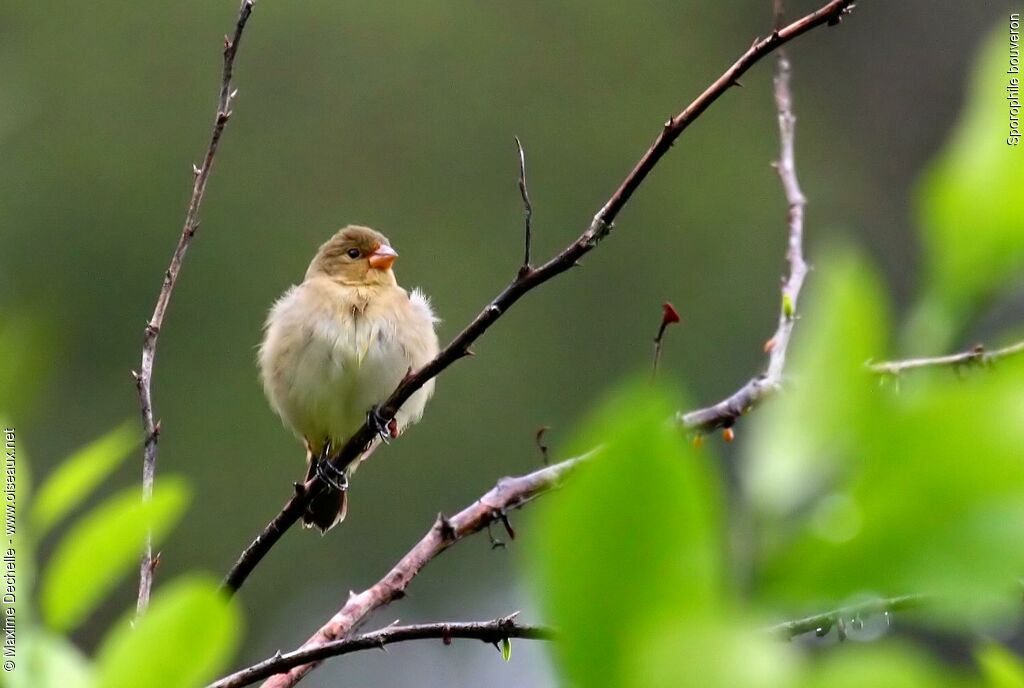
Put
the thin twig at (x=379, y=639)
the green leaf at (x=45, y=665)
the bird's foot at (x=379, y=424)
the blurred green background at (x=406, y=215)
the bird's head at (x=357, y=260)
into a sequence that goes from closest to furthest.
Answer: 1. the green leaf at (x=45, y=665)
2. the thin twig at (x=379, y=639)
3. the bird's foot at (x=379, y=424)
4. the bird's head at (x=357, y=260)
5. the blurred green background at (x=406, y=215)

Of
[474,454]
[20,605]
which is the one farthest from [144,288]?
[20,605]

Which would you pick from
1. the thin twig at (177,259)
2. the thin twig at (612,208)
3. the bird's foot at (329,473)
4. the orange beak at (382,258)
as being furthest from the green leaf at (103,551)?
the orange beak at (382,258)

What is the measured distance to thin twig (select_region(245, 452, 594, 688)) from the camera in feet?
7.92

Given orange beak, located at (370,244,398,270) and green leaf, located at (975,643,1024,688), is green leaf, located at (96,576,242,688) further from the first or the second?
orange beak, located at (370,244,398,270)

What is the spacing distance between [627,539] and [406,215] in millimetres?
14083

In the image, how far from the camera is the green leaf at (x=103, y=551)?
63 centimetres

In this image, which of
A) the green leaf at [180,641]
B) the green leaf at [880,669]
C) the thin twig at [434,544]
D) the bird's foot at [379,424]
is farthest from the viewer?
the bird's foot at [379,424]

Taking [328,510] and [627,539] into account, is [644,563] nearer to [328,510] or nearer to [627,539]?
[627,539]

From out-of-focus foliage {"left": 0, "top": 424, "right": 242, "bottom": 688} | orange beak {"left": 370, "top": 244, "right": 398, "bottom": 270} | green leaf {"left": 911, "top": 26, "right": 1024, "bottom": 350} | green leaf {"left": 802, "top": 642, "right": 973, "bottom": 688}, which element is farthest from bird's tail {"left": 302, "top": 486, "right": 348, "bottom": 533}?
green leaf {"left": 802, "top": 642, "right": 973, "bottom": 688}

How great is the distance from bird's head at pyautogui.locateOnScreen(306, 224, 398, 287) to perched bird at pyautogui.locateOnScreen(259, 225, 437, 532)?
0.03 metres

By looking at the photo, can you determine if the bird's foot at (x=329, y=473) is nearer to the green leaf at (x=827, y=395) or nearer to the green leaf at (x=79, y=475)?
the green leaf at (x=79, y=475)

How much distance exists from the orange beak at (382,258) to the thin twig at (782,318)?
3.07 m

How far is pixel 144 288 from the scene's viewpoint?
13.9 metres

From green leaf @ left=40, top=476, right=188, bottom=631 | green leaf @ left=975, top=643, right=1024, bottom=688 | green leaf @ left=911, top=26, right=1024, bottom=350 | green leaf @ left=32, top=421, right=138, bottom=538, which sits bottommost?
green leaf @ left=40, top=476, right=188, bottom=631
